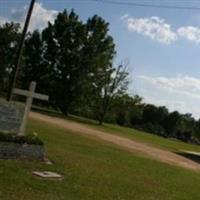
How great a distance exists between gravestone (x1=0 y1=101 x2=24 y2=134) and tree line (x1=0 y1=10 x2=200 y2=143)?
43615 mm

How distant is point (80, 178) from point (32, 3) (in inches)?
397

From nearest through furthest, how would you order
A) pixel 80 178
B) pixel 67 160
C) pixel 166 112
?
pixel 80 178
pixel 67 160
pixel 166 112

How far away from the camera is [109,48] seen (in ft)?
210

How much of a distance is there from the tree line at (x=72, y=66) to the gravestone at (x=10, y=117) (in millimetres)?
43615

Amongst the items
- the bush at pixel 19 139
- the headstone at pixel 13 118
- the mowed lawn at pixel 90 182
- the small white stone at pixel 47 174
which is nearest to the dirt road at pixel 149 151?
the mowed lawn at pixel 90 182

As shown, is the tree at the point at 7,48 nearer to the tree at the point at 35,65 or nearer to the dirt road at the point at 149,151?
the tree at the point at 35,65

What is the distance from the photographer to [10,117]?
653 inches

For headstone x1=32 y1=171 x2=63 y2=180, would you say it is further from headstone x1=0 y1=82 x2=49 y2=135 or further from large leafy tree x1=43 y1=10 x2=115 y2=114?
large leafy tree x1=43 y1=10 x2=115 y2=114

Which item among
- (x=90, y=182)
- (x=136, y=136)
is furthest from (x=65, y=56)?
(x=90, y=182)

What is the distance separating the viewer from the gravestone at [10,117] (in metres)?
16.4

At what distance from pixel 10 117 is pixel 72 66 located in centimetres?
4515

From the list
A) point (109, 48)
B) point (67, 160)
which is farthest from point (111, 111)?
point (67, 160)

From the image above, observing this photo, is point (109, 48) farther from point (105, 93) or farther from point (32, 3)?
point (32, 3)

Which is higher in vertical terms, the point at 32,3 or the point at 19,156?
the point at 32,3
